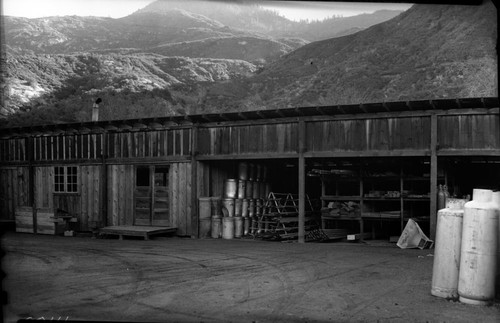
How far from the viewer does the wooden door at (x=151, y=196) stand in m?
19.0

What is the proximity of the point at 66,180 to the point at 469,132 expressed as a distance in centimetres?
1577

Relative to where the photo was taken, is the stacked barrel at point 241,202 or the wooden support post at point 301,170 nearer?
the wooden support post at point 301,170

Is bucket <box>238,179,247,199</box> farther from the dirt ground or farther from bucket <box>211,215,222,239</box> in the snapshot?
the dirt ground

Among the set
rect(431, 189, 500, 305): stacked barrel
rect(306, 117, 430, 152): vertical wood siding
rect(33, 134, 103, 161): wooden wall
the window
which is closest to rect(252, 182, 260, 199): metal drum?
rect(306, 117, 430, 152): vertical wood siding

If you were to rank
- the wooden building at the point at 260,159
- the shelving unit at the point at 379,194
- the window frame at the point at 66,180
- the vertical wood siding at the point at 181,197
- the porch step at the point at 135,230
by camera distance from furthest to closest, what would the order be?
the window frame at the point at 66,180
the vertical wood siding at the point at 181,197
the porch step at the point at 135,230
the shelving unit at the point at 379,194
the wooden building at the point at 260,159

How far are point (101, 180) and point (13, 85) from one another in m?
46.7

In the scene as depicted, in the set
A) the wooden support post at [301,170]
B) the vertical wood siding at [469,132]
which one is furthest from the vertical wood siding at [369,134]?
the vertical wood siding at [469,132]

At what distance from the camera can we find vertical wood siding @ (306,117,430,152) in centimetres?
1507

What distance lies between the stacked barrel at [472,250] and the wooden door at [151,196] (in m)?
12.7

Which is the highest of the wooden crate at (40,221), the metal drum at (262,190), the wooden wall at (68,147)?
the wooden wall at (68,147)

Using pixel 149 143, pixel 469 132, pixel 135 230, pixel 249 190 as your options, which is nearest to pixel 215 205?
pixel 249 190

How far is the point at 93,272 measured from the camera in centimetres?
1067

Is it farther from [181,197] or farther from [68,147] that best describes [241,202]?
[68,147]

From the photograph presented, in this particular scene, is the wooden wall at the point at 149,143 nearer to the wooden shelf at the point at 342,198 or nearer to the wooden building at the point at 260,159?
the wooden building at the point at 260,159
